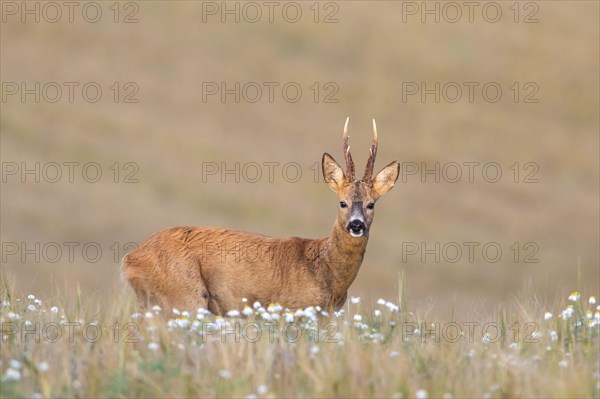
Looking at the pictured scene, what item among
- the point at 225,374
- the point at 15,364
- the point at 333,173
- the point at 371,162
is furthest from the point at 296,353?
the point at 333,173

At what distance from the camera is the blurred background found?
32.9 m

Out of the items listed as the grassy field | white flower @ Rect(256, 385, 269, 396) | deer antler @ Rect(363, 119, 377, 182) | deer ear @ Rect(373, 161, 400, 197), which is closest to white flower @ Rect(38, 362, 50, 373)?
the grassy field

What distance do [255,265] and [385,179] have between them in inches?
47.4

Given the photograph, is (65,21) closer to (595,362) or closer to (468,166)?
(468,166)

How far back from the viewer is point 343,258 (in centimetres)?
1163

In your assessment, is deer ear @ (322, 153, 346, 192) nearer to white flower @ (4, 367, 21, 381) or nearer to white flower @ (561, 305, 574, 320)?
white flower @ (561, 305, 574, 320)

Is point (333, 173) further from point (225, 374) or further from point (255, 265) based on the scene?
point (225, 374)

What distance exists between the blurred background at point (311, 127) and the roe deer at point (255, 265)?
17448 millimetres

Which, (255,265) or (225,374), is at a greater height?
(255,265)

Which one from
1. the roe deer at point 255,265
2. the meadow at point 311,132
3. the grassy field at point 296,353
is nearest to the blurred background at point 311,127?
the meadow at point 311,132

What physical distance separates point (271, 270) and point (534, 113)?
30.5 meters

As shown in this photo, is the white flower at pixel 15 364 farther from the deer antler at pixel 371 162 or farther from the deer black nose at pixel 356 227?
the deer antler at pixel 371 162

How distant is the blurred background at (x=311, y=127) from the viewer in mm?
32938

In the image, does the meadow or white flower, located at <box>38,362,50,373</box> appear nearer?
white flower, located at <box>38,362,50,373</box>
